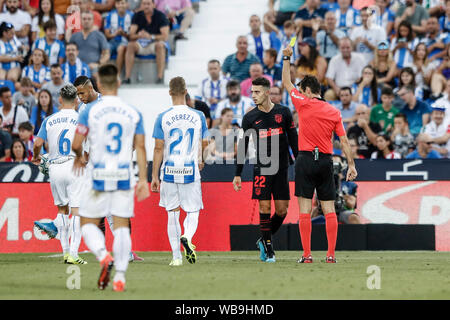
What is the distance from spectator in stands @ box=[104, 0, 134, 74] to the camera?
2152 centimetres

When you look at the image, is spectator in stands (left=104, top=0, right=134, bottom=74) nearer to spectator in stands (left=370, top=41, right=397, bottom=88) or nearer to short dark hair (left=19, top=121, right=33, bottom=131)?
short dark hair (left=19, top=121, right=33, bottom=131)

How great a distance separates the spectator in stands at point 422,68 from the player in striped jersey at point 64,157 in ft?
31.7

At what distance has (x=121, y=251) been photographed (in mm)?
8453

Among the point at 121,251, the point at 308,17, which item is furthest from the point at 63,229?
the point at 308,17

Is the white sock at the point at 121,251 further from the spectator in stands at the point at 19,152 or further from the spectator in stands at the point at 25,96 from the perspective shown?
the spectator in stands at the point at 25,96

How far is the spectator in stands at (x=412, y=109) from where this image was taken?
18.8m

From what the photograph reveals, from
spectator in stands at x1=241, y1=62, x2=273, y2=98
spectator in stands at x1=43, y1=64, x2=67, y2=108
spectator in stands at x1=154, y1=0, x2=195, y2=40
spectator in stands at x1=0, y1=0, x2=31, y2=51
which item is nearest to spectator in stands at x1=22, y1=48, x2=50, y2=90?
spectator in stands at x1=43, y1=64, x2=67, y2=108

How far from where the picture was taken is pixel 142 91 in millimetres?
20891

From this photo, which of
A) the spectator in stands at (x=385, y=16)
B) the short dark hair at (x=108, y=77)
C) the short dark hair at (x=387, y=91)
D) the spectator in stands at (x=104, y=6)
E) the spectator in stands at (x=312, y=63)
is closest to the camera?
the short dark hair at (x=108, y=77)

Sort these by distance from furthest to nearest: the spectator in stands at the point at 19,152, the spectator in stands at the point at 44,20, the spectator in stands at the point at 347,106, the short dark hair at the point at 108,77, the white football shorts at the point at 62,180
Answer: the spectator in stands at the point at 44,20 < the spectator in stands at the point at 347,106 < the spectator in stands at the point at 19,152 < the white football shorts at the point at 62,180 < the short dark hair at the point at 108,77

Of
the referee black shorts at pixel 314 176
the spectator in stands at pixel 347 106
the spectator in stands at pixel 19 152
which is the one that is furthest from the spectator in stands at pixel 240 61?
the referee black shorts at pixel 314 176

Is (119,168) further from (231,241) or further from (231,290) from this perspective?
(231,241)

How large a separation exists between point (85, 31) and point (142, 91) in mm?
1971

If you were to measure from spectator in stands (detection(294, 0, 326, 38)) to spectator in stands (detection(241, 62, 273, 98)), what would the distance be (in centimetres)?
191
